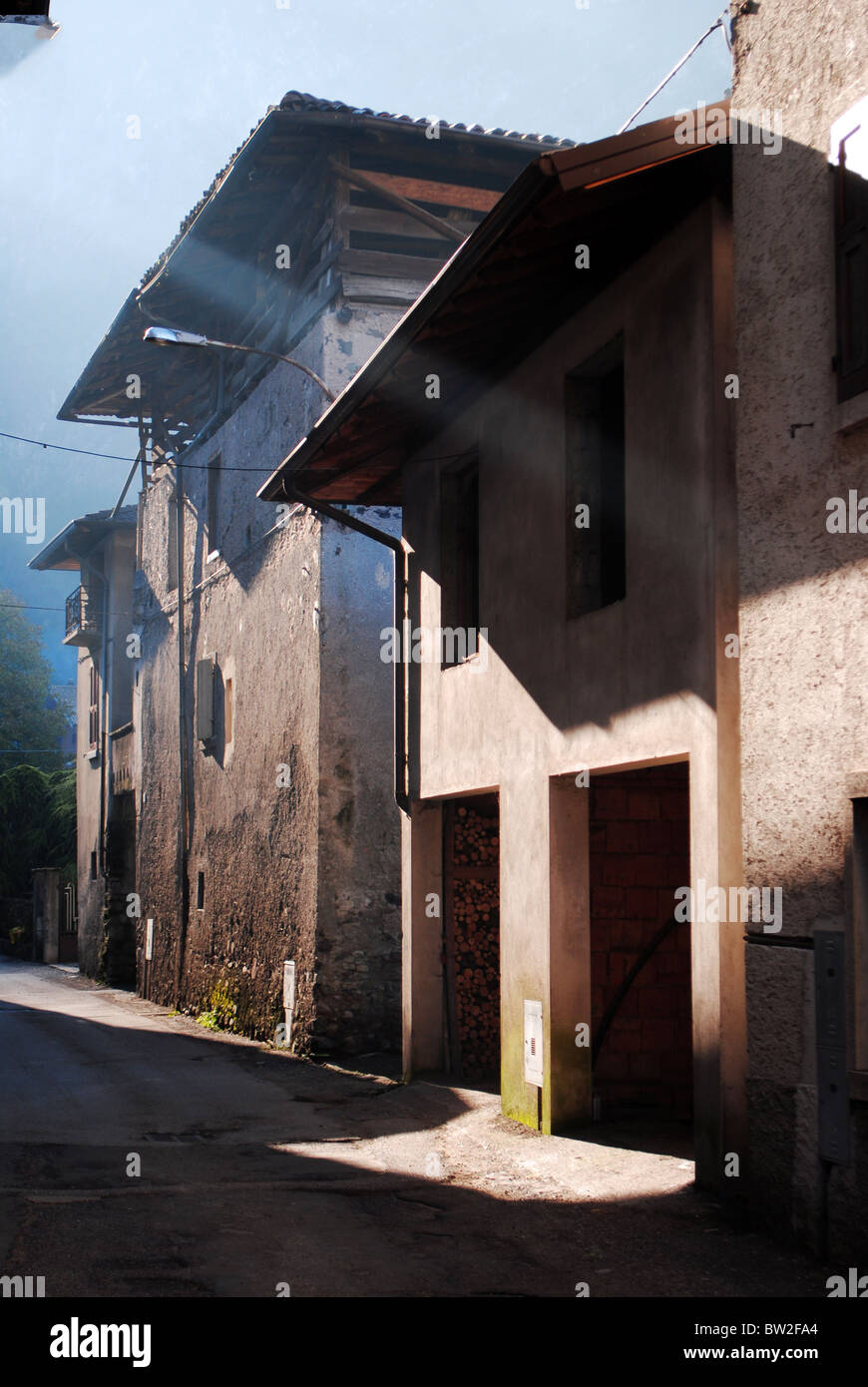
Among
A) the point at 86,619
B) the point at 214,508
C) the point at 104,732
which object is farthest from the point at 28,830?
the point at 214,508

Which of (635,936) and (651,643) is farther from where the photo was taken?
(635,936)

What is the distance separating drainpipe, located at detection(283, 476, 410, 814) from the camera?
38.9 feet

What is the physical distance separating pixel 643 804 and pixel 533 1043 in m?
1.80

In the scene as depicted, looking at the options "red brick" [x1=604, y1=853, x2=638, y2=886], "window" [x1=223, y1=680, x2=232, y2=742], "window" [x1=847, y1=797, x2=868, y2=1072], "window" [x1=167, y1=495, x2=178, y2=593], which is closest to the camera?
"window" [x1=847, y1=797, x2=868, y2=1072]

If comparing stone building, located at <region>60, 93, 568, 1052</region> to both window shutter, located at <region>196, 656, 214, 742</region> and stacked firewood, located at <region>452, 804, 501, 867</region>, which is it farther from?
stacked firewood, located at <region>452, 804, 501, 867</region>

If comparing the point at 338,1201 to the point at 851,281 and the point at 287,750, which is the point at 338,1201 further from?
the point at 287,750

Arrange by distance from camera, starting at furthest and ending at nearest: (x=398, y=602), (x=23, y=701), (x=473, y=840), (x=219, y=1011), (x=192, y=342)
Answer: (x=23, y=701) → (x=219, y=1011) → (x=192, y=342) → (x=398, y=602) → (x=473, y=840)

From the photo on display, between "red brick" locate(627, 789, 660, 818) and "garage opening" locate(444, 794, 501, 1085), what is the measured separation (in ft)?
7.24

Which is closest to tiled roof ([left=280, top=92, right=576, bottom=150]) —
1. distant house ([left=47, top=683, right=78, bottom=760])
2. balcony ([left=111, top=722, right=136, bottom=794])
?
balcony ([left=111, top=722, right=136, bottom=794])

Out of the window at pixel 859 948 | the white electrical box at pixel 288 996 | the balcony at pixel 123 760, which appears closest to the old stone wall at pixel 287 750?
the white electrical box at pixel 288 996

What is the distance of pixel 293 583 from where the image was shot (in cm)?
1504

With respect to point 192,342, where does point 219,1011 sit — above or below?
below
